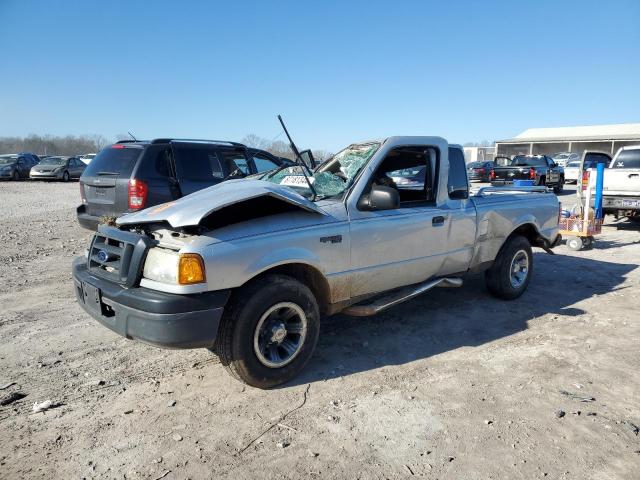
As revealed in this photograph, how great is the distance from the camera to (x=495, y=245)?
5.18 meters

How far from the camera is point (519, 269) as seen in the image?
5629 mm

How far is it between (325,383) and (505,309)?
2813 millimetres

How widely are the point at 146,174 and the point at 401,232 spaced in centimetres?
420

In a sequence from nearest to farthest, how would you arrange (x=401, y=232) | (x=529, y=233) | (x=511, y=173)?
(x=401, y=232)
(x=529, y=233)
(x=511, y=173)

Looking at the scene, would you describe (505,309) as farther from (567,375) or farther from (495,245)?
(567,375)

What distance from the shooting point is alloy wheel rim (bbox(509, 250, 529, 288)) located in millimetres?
5516

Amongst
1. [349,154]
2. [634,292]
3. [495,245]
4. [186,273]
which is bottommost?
[634,292]

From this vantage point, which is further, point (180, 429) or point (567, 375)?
point (567, 375)

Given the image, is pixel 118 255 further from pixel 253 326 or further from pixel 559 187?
pixel 559 187

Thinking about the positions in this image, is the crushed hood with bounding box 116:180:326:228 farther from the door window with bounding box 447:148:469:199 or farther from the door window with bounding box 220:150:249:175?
the door window with bounding box 220:150:249:175

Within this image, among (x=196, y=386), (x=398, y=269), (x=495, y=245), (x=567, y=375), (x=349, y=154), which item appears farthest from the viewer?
(x=495, y=245)

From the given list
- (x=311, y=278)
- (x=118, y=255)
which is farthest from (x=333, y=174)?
(x=118, y=255)

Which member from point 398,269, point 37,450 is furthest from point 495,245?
point 37,450

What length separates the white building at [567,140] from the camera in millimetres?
47219
